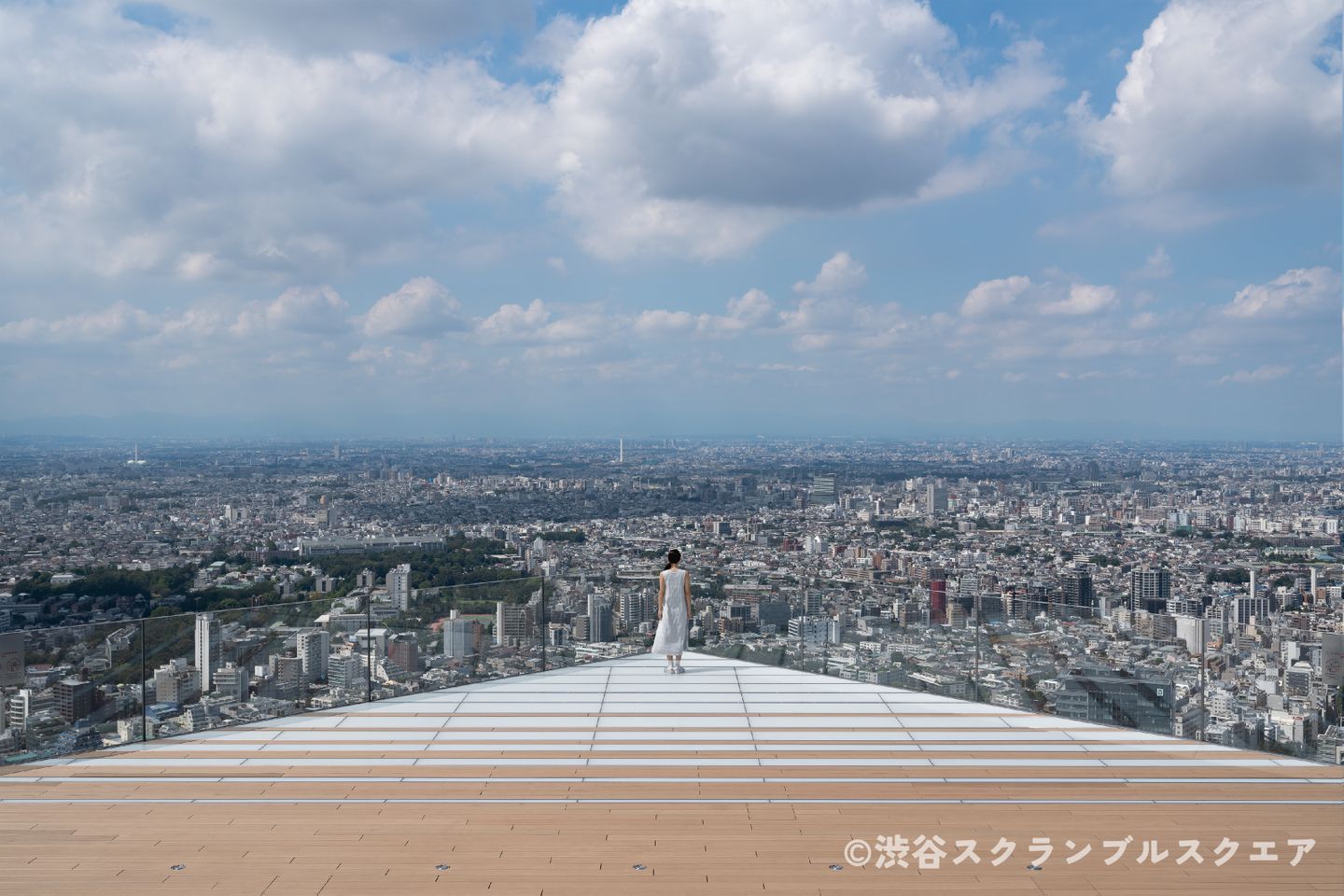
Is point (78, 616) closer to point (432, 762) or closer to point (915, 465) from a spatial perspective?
point (432, 762)

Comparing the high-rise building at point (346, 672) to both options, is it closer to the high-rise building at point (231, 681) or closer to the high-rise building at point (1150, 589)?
the high-rise building at point (231, 681)

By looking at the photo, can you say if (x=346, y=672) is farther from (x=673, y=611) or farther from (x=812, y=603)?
(x=812, y=603)

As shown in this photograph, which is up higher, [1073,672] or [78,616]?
[1073,672]

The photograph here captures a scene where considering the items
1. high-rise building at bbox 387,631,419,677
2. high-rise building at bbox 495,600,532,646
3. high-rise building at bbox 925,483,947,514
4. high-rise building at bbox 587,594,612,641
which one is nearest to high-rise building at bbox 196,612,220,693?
high-rise building at bbox 387,631,419,677

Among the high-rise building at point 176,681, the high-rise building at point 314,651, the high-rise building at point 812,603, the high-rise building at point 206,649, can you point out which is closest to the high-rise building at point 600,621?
the high-rise building at point 812,603

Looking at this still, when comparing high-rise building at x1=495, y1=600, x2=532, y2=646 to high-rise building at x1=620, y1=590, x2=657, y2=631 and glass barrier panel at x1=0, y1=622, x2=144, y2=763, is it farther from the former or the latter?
glass barrier panel at x1=0, y1=622, x2=144, y2=763

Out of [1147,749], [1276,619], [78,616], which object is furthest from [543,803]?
[78,616]

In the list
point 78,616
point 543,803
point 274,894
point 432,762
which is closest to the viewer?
point 274,894
